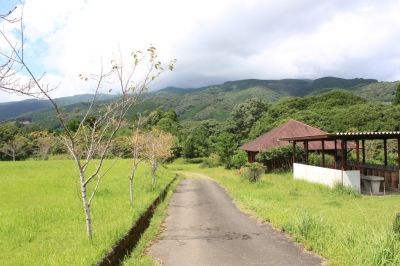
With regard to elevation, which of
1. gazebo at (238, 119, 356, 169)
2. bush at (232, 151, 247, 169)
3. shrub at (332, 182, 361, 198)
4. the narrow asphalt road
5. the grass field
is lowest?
bush at (232, 151, 247, 169)

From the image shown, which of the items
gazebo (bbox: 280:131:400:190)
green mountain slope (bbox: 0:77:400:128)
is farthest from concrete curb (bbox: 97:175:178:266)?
green mountain slope (bbox: 0:77:400:128)

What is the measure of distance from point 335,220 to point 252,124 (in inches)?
1557

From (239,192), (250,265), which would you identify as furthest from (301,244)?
(239,192)

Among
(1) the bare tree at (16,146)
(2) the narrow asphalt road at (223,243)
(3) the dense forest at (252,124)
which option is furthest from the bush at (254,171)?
(1) the bare tree at (16,146)

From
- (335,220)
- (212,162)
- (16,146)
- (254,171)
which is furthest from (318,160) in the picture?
(16,146)

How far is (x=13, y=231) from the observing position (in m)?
6.46

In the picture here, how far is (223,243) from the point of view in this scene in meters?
6.26

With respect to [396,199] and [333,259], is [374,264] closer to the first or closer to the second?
[333,259]

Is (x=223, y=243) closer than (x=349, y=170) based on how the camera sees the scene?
Yes

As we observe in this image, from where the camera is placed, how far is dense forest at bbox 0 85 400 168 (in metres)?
33.8

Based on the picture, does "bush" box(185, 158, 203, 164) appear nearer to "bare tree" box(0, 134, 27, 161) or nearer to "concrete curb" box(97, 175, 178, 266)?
"bare tree" box(0, 134, 27, 161)

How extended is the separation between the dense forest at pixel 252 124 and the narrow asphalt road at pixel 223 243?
21736 millimetres

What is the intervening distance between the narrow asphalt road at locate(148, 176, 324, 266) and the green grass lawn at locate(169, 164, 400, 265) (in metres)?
0.34

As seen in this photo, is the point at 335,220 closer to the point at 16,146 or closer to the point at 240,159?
the point at 240,159
